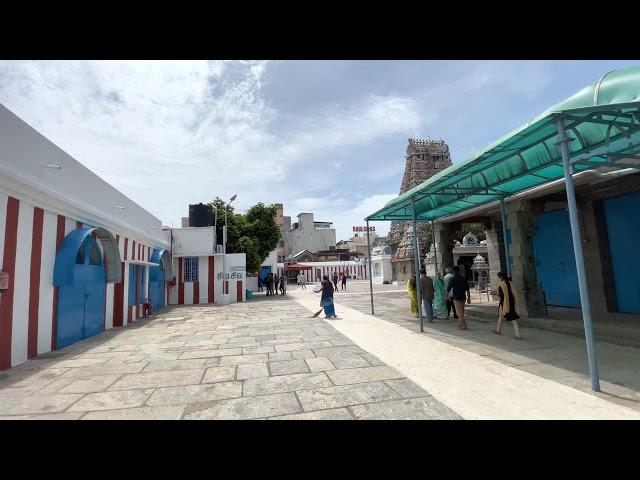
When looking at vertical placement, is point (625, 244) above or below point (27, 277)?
above

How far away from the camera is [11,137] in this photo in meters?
5.73

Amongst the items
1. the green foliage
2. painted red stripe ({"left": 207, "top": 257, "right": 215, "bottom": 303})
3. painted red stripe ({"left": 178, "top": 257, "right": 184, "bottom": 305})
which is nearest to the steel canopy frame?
painted red stripe ({"left": 207, "top": 257, "right": 215, "bottom": 303})

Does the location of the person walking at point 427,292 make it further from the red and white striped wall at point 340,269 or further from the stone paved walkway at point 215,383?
the red and white striped wall at point 340,269

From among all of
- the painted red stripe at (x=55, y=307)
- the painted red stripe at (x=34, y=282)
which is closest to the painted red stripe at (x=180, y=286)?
the painted red stripe at (x=55, y=307)

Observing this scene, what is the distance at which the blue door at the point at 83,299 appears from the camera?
7243mm

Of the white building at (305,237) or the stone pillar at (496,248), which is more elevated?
the white building at (305,237)

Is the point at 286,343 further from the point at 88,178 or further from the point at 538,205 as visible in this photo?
the point at 538,205

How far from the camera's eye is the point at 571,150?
19.1ft

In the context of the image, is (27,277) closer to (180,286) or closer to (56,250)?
(56,250)

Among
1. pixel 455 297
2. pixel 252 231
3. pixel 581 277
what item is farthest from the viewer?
pixel 252 231

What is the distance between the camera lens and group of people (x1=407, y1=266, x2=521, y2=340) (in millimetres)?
Answer: 6492

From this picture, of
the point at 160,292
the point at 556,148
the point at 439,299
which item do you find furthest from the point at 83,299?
the point at 556,148

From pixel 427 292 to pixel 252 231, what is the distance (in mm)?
15901

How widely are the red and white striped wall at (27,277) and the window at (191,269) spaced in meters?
10.1
